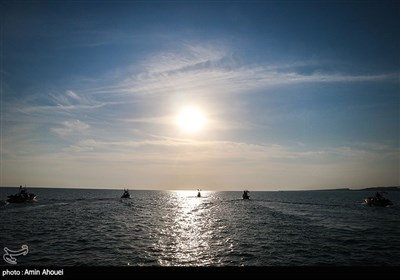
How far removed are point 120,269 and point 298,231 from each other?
3821 centimetres

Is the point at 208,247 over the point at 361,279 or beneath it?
beneath

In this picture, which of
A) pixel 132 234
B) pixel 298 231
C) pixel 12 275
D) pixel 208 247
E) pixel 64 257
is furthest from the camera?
pixel 298 231

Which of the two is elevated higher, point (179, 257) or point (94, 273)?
point (94, 273)

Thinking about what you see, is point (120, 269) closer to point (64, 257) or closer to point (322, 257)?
point (64, 257)

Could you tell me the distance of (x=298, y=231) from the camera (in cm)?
3872

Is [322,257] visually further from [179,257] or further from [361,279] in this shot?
[361,279]

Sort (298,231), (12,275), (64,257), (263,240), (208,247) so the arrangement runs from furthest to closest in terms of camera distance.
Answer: (298,231), (263,240), (208,247), (64,257), (12,275)

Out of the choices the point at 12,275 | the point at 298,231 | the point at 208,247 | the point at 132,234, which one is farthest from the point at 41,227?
the point at 12,275

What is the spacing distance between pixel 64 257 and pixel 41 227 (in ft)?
69.6

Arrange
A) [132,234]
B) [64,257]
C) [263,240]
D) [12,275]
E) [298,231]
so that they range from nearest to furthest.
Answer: [12,275] < [64,257] < [263,240] < [132,234] < [298,231]

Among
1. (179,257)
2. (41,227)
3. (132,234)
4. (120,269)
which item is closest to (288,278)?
(120,269)

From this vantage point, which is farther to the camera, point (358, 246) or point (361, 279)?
point (358, 246)

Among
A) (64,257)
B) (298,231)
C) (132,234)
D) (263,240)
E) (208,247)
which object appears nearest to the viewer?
(64,257)

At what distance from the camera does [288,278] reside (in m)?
5.49
